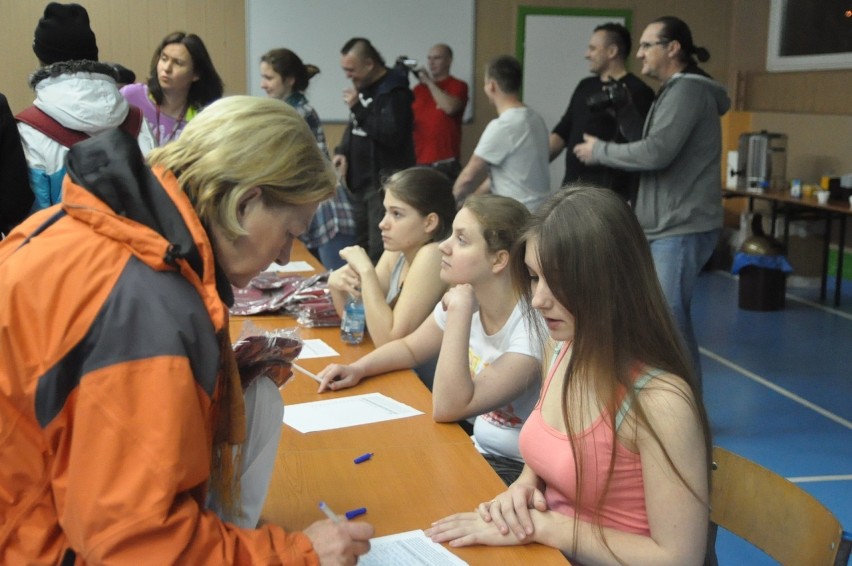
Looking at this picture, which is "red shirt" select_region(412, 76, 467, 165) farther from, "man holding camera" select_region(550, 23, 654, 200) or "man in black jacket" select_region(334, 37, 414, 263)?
"man holding camera" select_region(550, 23, 654, 200)

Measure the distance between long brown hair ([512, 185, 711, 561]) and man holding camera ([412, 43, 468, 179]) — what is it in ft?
17.6

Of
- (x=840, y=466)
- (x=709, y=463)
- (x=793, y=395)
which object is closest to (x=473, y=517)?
(x=709, y=463)

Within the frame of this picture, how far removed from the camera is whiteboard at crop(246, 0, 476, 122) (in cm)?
780

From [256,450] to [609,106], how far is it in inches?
137

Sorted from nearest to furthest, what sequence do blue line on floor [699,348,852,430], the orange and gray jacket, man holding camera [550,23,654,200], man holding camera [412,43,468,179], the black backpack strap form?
A: the orange and gray jacket → the black backpack strap → blue line on floor [699,348,852,430] → man holding camera [550,23,654,200] → man holding camera [412,43,468,179]

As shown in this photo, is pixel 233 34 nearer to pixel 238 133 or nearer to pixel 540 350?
pixel 540 350

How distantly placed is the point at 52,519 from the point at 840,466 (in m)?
3.26

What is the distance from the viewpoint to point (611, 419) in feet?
4.91

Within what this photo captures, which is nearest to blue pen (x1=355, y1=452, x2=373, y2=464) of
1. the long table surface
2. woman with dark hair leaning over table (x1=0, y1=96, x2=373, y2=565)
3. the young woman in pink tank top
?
the long table surface

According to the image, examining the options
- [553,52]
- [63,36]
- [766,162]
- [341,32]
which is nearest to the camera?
[63,36]

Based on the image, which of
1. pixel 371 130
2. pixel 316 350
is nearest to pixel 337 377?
pixel 316 350

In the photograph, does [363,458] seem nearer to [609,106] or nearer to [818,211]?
[609,106]

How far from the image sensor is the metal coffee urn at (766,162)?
702 cm

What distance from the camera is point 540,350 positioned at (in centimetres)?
211
